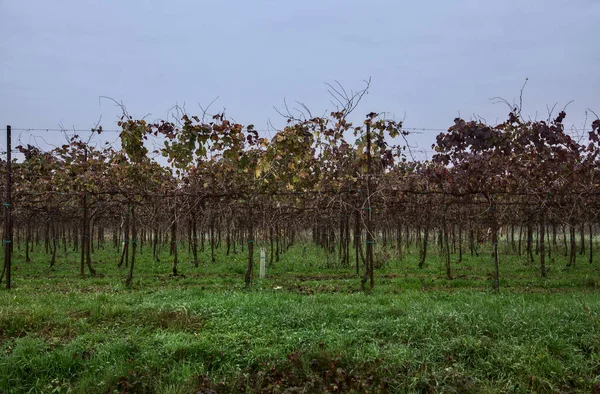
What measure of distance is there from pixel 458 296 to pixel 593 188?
7.49 meters

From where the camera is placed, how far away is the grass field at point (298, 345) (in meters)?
4.41

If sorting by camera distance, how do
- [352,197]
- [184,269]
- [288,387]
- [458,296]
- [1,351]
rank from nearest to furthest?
[288,387] < [1,351] < [458,296] < [352,197] < [184,269]

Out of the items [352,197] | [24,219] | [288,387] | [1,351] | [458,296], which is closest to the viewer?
[288,387]

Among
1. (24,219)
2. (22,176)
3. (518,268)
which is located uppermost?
(22,176)

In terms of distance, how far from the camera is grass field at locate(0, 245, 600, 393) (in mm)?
4410

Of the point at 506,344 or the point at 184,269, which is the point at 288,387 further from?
the point at 184,269

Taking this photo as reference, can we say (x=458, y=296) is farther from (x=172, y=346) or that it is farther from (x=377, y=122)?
(x=172, y=346)

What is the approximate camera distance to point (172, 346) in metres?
4.89

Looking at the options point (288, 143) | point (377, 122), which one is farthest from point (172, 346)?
point (377, 122)

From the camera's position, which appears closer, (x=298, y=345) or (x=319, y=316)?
(x=298, y=345)

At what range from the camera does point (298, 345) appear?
497 centimetres

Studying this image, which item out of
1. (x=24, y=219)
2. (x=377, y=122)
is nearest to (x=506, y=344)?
(x=377, y=122)

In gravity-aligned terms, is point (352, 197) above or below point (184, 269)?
above

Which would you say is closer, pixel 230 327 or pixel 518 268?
pixel 230 327
